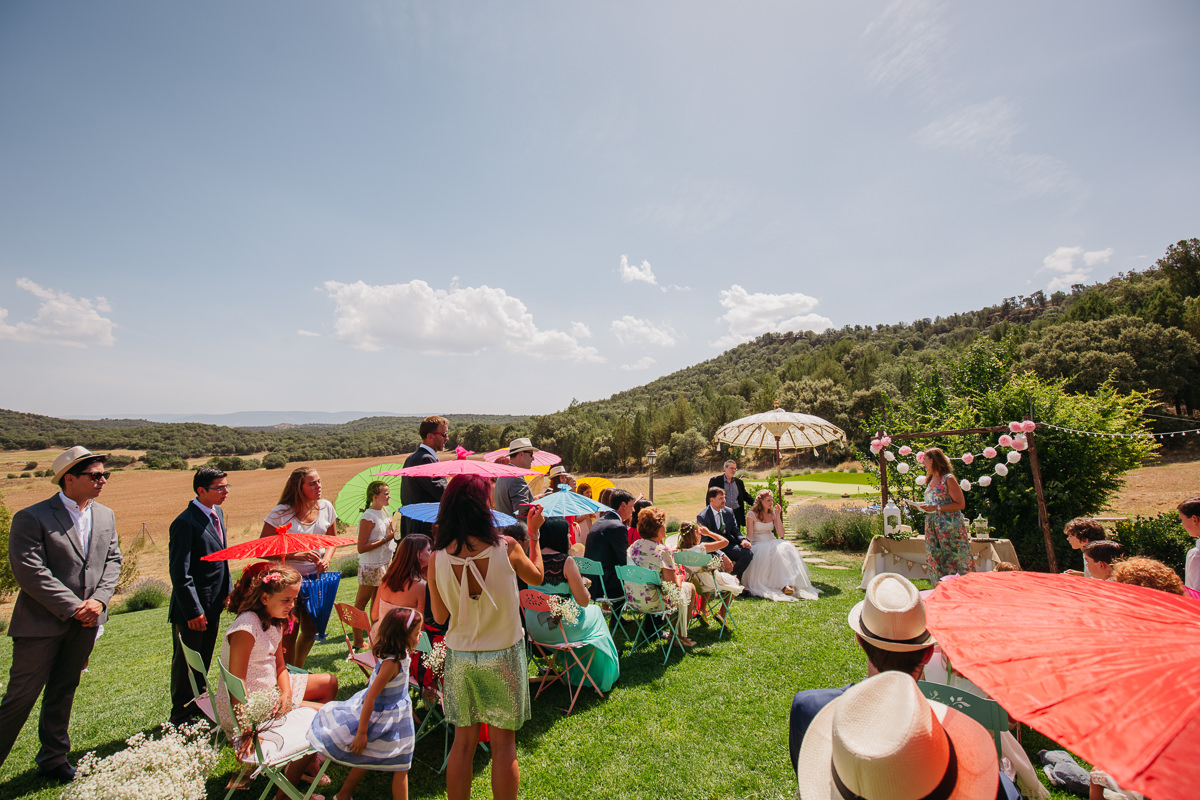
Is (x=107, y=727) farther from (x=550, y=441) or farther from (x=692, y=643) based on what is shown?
(x=550, y=441)

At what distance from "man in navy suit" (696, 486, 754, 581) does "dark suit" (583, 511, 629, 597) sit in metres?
2.06

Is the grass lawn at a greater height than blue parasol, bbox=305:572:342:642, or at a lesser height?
lesser

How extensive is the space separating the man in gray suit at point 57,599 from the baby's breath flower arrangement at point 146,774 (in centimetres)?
182

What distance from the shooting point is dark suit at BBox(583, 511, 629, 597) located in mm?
5047

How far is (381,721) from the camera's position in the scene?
107 inches

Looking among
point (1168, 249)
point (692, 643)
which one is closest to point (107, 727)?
point (692, 643)

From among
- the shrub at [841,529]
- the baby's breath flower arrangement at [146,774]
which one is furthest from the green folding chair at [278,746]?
the shrub at [841,529]

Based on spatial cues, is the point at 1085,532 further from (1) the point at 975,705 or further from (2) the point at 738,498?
(2) the point at 738,498

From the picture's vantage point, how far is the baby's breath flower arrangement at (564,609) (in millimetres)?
3750

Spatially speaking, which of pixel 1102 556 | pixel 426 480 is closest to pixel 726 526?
pixel 1102 556

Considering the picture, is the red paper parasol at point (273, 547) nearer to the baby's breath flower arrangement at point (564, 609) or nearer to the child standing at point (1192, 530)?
the baby's breath flower arrangement at point (564, 609)

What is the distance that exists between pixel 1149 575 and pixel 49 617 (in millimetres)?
6955

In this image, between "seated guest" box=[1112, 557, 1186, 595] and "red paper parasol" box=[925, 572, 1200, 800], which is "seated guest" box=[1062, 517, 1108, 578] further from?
"red paper parasol" box=[925, 572, 1200, 800]

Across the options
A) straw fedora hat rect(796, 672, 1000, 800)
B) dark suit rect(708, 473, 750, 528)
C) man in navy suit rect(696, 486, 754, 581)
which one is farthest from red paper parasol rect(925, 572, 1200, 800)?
dark suit rect(708, 473, 750, 528)
